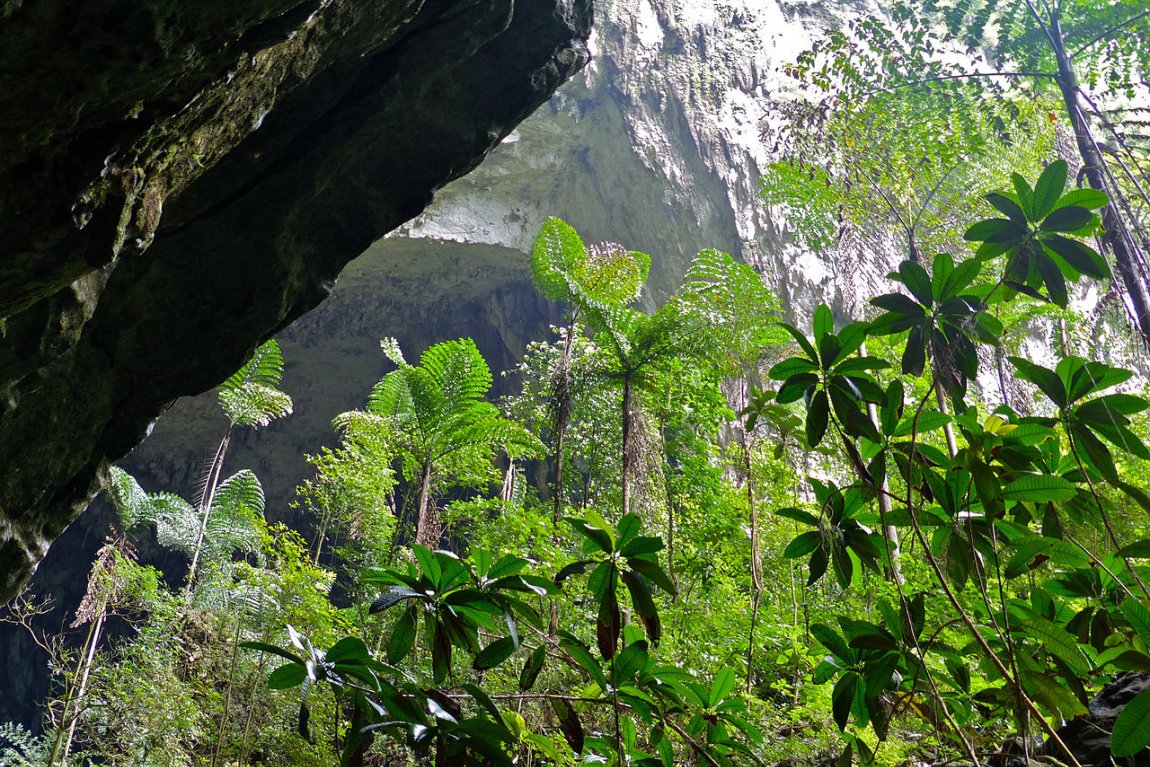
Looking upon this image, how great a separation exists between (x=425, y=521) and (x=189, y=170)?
4.84m

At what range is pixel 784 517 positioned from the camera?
5.98 m

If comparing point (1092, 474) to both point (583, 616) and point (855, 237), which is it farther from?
point (855, 237)

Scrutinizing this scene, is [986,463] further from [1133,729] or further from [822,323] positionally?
[1133,729]

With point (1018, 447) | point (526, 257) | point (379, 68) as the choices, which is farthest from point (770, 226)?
point (1018, 447)

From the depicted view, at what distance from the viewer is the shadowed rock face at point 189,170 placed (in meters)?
2.00

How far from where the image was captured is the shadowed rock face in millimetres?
2000

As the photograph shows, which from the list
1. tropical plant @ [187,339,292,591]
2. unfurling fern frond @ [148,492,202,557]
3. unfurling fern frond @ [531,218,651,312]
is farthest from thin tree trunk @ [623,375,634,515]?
unfurling fern frond @ [148,492,202,557]

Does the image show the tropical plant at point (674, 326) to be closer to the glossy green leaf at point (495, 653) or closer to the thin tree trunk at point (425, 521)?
the thin tree trunk at point (425, 521)

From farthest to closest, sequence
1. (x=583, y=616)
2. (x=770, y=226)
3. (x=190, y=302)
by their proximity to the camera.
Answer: (x=770, y=226), (x=583, y=616), (x=190, y=302)

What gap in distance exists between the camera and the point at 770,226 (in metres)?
13.6

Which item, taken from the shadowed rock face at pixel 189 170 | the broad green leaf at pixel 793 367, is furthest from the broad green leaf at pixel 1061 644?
the shadowed rock face at pixel 189 170

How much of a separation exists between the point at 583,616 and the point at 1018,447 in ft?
14.3

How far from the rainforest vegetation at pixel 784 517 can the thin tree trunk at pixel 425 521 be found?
0.13 feet

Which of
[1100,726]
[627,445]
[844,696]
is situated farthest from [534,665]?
[627,445]
